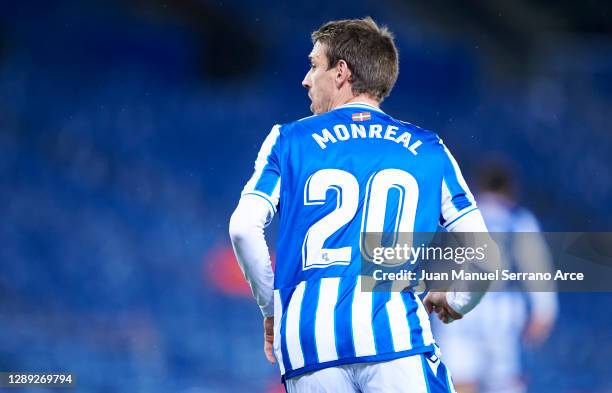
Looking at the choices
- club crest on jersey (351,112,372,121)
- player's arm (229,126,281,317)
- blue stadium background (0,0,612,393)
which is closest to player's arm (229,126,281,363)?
player's arm (229,126,281,317)

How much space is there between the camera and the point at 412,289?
2008 mm

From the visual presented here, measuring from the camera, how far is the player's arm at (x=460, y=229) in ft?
6.86

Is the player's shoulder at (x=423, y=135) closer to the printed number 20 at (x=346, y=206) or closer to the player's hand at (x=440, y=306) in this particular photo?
the printed number 20 at (x=346, y=206)

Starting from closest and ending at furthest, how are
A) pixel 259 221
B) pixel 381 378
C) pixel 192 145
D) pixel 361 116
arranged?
1. pixel 381 378
2. pixel 259 221
3. pixel 361 116
4. pixel 192 145

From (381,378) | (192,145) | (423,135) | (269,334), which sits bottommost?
(381,378)

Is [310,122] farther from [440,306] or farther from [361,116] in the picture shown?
[440,306]

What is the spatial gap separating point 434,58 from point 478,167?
0.95m

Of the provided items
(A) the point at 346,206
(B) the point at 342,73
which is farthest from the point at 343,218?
(B) the point at 342,73

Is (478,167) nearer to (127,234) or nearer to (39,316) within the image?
(127,234)

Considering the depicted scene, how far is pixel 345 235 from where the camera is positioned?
1936 millimetres

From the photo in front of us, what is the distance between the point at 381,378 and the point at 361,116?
0.61 m

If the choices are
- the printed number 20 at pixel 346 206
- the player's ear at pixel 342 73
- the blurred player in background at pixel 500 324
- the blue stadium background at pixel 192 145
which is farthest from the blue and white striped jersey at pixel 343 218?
the blue stadium background at pixel 192 145

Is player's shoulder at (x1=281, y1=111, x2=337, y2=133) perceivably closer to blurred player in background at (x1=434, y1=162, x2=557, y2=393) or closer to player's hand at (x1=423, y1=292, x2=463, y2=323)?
player's hand at (x1=423, y1=292, x2=463, y2=323)

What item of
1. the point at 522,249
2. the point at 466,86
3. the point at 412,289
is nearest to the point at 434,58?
the point at 466,86
